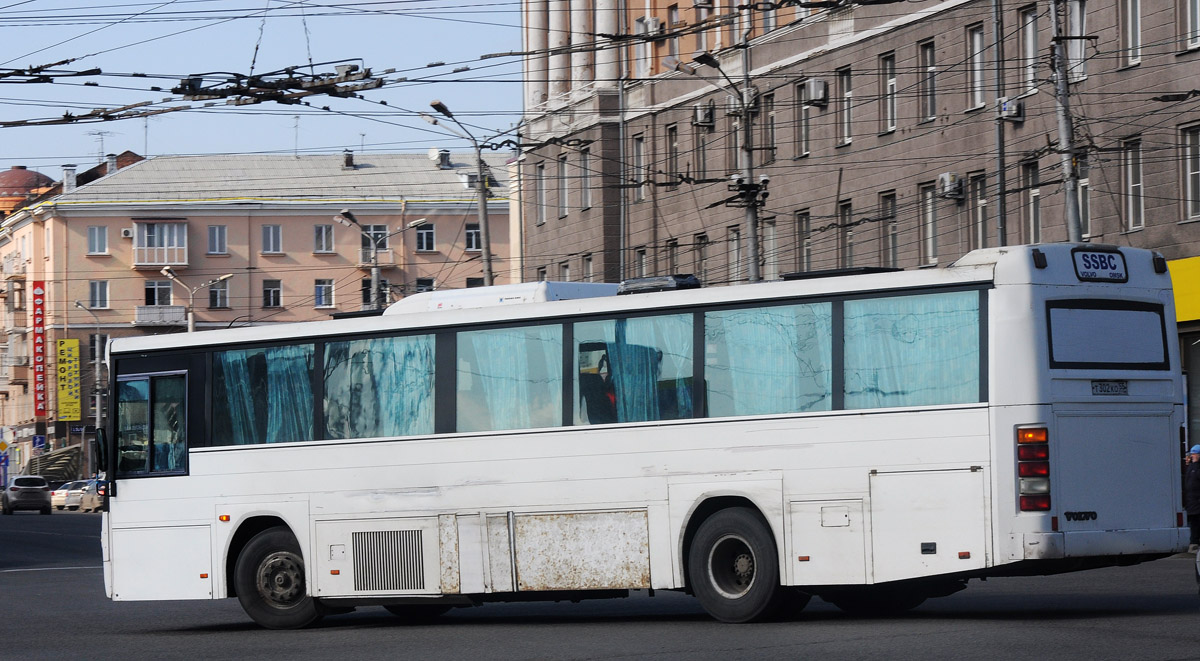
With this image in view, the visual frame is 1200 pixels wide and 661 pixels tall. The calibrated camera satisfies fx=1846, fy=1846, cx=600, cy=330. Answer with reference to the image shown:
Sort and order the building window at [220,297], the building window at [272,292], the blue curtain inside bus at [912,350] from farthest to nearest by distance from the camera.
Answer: the building window at [272,292]
the building window at [220,297]
the blue curtain inside bus at [912,350]

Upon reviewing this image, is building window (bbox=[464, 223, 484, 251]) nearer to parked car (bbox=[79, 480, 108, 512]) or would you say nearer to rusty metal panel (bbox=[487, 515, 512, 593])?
parked car (bbox=[79, 480, 108, 512])

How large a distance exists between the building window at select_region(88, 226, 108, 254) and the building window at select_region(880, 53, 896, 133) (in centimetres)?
6033

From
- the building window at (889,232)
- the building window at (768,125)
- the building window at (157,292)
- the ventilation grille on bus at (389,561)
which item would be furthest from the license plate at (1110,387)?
the building window at (157,292)

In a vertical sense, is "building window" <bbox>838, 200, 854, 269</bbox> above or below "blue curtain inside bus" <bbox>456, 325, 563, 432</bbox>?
above

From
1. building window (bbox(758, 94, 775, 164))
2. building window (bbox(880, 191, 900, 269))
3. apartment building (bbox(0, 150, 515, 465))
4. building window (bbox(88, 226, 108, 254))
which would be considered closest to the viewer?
building window (bbox(880, 191, 900, 269))

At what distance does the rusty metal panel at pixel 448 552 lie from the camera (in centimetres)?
1591

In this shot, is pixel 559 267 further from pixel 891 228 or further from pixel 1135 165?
pixel 1135 165

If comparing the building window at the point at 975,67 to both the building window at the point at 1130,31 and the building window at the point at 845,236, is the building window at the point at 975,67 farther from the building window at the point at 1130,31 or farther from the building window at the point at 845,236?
the building window at the point at 845,236

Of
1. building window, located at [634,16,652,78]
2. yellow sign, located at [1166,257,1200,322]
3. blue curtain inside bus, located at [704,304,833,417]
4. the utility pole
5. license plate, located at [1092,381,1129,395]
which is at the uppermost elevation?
building window, located at [634,16,652,78]

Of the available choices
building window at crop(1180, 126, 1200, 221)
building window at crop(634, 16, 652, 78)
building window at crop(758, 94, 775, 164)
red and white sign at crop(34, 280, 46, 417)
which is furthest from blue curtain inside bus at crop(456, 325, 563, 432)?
red and white sign at crop(34, 280, 46, 417)

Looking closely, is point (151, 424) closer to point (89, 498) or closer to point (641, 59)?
point (641, 59)

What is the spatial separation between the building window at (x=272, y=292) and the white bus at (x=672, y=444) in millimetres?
75656

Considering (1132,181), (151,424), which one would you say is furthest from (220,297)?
(151,424)

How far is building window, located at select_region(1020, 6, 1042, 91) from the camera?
34031 mm
